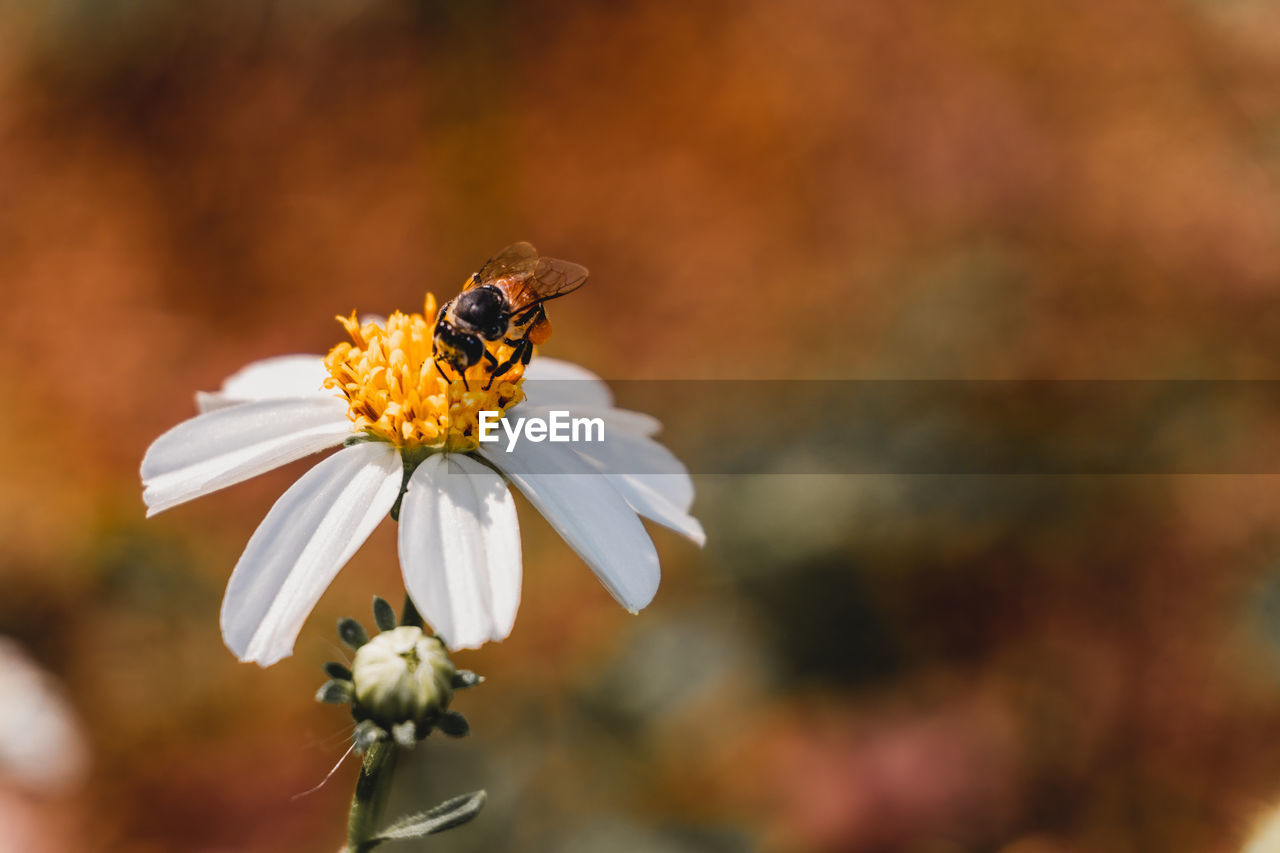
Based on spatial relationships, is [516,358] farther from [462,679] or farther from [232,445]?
[462,679]

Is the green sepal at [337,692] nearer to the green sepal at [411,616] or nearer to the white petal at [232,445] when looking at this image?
the green sepal at [411,616]

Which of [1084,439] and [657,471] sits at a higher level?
[1084,439]

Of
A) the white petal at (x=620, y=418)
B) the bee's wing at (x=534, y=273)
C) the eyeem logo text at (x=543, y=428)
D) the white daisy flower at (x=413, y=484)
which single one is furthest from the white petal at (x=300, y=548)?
the bee's wing at (x=534, y=273)

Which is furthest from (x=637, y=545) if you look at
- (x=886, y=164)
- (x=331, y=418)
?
(x=886, y=164)

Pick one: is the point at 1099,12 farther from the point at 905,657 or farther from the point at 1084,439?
the point at 905,657

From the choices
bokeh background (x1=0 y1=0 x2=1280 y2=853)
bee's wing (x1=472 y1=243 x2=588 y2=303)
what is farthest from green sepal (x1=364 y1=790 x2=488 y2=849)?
bokeh background (x1=0 y1=0 x2=1280 y2=853)

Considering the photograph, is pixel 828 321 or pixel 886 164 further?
pixel 886 164
